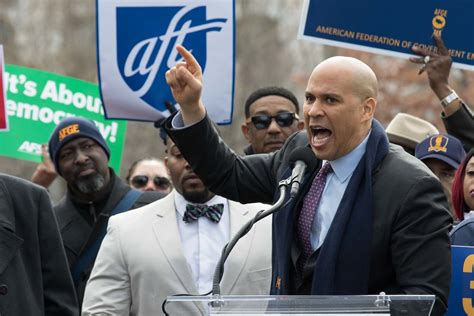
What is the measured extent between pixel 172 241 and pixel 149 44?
238cm

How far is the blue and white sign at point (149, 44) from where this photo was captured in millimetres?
10109

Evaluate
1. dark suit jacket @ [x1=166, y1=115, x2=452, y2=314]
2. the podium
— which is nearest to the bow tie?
dark suit jacket @ [x1=166, y1=115, x2=452, y2=314]

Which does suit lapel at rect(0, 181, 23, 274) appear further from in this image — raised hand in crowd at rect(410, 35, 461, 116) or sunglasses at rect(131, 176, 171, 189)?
sunglasses at rect(131, 176, 171, 189)

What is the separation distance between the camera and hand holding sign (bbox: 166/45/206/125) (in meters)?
6.44

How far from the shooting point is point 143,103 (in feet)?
33.3

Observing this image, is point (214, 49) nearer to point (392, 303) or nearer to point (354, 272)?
point (354, 272)

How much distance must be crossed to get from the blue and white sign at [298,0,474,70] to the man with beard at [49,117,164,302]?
1656 millimetres

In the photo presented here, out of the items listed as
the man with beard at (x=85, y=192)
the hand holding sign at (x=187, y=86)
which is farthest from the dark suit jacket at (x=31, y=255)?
the man with beard at (x=85, y=192)

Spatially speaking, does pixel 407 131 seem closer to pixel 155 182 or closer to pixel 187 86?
pixel 155 182

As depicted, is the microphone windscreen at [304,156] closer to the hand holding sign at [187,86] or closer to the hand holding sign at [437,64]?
the hand holding sign at [187,86]

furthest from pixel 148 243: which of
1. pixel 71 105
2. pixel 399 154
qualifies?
pixel 71 105

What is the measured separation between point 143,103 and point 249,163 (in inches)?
134

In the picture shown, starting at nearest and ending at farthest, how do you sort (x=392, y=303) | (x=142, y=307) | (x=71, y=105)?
(x=392, y=303), (x=142, y=307), (x=71, y=105)

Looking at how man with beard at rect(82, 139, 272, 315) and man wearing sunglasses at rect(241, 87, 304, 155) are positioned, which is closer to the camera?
man with beard at rect(82, 139, 272, 315)
